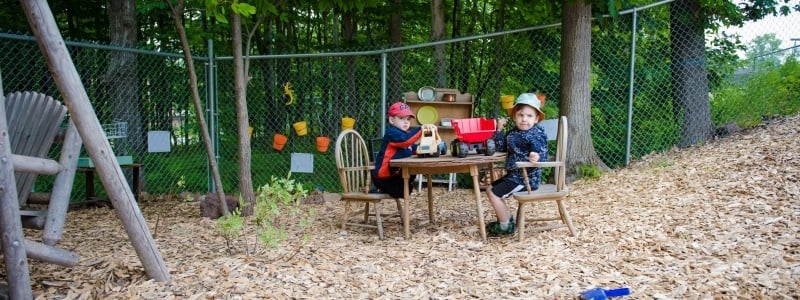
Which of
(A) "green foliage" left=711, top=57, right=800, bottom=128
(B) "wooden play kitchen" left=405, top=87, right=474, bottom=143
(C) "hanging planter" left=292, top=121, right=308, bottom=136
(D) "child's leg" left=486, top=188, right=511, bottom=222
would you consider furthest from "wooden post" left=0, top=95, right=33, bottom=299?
(A) "green foliage" left=711, top=57, right=800, bottom=128

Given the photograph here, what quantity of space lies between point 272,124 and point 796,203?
6.22m

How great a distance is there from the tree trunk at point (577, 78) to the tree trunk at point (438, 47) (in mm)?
1704

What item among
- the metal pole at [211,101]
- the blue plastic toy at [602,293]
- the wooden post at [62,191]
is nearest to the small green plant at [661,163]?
the blue plastic toy at [602,293]

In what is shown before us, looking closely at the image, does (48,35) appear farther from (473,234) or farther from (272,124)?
(272,124)

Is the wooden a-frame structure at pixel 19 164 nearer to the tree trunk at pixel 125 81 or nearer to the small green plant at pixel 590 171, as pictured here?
the tree trunk at pixel 125 81

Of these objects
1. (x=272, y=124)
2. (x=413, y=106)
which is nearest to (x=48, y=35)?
(x=413, y=106)

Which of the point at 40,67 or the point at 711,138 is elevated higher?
the point at 40,67

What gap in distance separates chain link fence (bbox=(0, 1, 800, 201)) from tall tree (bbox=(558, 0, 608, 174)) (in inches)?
18.1

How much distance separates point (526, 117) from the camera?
4379mm

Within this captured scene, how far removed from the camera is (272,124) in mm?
8141

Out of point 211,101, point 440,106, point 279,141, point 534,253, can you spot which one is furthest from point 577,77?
point 211,101

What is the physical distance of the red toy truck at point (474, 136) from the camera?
14.1ft

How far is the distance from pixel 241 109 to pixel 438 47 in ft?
9.61

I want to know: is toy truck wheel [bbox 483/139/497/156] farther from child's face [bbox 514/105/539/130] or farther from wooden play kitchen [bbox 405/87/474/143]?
wooden play kitchen [bbox 405/87/474/143]
